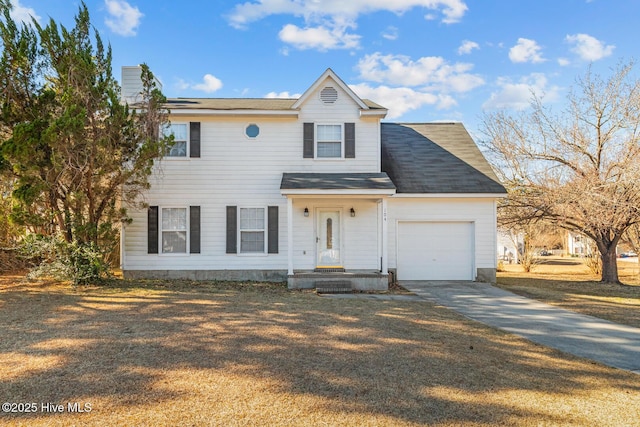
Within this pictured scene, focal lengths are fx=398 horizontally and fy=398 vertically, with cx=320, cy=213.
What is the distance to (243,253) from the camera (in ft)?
43.5

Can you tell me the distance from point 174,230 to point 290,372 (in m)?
9.73

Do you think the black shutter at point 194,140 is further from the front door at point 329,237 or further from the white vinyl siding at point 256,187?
the front door at point 329,237

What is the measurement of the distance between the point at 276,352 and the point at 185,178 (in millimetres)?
9224

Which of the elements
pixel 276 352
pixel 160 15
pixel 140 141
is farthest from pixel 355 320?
pixel 160 15

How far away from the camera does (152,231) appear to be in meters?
13.2

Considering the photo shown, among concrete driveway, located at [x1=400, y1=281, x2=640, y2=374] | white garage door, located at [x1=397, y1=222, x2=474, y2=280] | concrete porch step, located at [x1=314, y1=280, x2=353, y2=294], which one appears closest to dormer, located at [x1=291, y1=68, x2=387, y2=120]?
white garage door, located at [x1=397, y1=222, x2=474, y2=280]

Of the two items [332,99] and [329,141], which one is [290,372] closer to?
[329,141]

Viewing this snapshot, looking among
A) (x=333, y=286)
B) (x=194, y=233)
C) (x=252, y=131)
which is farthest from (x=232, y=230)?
(x=333, y=286)

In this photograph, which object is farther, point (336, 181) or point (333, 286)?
point (336, 181)

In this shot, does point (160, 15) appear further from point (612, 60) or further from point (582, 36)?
point (612, 60)

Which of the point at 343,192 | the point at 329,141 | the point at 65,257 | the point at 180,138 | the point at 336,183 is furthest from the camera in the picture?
the point at 329,141

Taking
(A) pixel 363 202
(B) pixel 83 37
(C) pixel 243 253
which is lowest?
(C) pixel 243 253

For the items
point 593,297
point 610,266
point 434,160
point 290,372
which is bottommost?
point 593,297

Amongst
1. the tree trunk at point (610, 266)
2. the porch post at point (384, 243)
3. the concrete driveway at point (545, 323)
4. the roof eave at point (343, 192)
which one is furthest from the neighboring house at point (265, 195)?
the tree trunk at point (610, 266)
